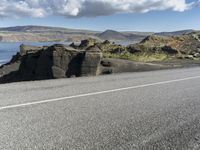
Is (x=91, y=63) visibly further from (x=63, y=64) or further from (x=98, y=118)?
(x=98, y=118)

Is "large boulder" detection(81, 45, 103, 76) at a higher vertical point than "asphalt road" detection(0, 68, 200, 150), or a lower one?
lower

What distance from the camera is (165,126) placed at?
579cm

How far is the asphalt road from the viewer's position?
15.8 ft

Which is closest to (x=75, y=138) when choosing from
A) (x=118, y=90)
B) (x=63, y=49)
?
(x=118, y=90)

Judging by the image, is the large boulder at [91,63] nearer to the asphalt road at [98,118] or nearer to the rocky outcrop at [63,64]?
the rocky outcrop at [63,64]

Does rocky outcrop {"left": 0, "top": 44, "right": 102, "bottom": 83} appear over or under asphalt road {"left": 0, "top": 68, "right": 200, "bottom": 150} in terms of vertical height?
under

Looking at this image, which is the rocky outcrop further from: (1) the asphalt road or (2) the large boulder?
(1) the asphalt road

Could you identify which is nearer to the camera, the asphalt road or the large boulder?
the asphalt road

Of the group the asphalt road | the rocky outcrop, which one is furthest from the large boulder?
the asphalt road

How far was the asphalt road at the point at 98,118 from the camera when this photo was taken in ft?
15.8

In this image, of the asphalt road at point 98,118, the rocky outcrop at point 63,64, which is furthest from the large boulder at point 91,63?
the asphalt road at point 98,118

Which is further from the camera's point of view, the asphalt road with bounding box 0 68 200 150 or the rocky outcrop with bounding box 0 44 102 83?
the rocky outcrop with bounding box 0 44 102 83

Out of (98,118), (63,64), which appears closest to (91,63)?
(63,64)

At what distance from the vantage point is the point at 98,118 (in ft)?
20.3
